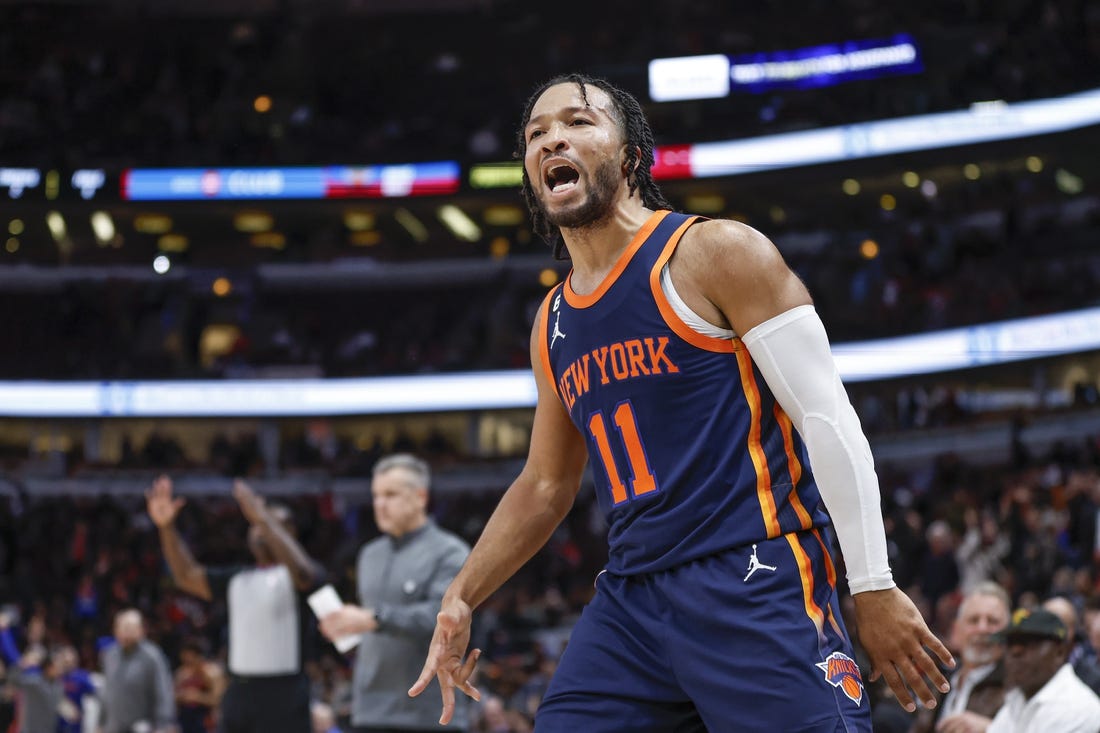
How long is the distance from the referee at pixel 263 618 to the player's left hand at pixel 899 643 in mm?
4373

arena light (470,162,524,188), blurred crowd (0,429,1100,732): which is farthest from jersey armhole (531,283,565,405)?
arena light (470,162,524,188)

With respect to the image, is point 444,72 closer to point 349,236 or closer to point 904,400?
point 349,236

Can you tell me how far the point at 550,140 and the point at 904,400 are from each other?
1866 centimetres

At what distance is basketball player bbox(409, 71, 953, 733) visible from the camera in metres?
2.58

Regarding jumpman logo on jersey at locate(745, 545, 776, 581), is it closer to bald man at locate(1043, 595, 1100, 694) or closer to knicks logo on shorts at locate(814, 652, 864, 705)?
knicks logo on shorts at locate(814, 652, 864, 705)

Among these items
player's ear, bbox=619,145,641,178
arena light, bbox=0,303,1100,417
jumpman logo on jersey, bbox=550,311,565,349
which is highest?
arena light, bbox=0,303,1100,417

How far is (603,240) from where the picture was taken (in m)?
3.02

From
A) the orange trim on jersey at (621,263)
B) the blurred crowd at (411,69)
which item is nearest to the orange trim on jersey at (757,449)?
the orange trim on jersey at (621,263)

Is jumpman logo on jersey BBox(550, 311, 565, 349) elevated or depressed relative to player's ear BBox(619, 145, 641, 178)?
depressed

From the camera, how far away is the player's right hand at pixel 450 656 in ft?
9.85

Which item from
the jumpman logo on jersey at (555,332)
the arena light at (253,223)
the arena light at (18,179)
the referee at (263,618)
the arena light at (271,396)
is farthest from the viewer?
the arena light at (253,223)

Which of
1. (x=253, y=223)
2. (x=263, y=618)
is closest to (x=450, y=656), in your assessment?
(x=263, y=618)

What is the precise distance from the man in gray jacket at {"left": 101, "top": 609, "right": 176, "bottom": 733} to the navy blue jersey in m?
7.93

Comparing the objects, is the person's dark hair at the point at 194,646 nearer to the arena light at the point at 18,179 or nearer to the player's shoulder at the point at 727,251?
the player's shoulder at the point at 727,251
